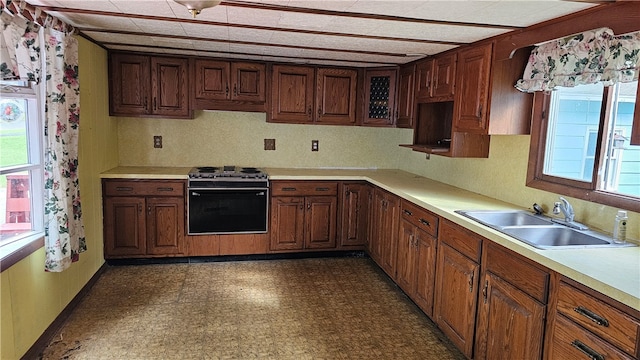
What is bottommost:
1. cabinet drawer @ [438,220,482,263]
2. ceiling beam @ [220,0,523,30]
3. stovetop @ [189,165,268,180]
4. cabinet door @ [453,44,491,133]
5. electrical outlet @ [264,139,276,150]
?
cabinet drawer @ [438,220,482,263]

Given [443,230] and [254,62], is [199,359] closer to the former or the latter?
[443,230]

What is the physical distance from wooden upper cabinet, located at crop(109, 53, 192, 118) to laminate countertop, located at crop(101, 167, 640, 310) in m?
0.59

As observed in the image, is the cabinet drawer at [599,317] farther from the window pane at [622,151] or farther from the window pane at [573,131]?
the window pane at [573,131]

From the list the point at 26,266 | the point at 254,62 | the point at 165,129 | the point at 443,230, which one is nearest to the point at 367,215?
the point at 443,230

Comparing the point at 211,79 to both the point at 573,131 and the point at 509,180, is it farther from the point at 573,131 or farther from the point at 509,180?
the point at 573,131

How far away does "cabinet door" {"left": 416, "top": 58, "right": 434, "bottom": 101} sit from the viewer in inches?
144

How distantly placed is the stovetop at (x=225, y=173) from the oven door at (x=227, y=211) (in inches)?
4.9

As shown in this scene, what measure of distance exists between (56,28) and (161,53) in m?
1.44

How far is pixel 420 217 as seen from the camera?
122 inches

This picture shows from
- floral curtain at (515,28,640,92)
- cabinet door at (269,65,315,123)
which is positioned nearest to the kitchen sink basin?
floral curtain at (515,28,640,92)

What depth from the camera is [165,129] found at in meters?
4.38

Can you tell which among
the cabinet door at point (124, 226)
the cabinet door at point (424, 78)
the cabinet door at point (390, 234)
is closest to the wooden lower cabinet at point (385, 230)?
the cabinet door at point (390, 234)

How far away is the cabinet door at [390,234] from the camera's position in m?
3.56

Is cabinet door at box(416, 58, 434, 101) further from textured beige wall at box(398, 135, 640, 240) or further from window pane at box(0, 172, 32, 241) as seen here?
window pane at box(0, 172, 32, 241)
